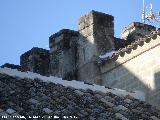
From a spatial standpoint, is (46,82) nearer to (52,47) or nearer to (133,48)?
(133,48)

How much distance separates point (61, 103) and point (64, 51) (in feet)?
19.3

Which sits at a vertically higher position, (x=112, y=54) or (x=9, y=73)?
(x=112, y=54)

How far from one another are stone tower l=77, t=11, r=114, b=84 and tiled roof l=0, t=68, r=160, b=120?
11.4ft

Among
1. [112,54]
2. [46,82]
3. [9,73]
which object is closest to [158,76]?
[112,54]

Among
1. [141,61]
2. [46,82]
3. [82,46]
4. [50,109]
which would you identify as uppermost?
[82,46]

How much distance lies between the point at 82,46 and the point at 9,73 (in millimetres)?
4984

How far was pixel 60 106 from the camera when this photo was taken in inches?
320

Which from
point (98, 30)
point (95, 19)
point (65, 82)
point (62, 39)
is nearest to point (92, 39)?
point (98, 30)

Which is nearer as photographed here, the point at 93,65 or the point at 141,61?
the point at 141,61

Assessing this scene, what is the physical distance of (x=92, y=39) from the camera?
13.3 m

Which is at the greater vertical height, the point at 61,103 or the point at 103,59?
the point at 103,59

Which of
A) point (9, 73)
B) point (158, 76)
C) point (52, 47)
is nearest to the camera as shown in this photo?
point (9, 73)

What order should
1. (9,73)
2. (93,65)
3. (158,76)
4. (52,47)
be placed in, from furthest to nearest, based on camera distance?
(52,47) < (93,65) < (158,76) < (9,73)

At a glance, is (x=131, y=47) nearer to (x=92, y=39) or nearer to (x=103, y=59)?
(x=103, y=59)
